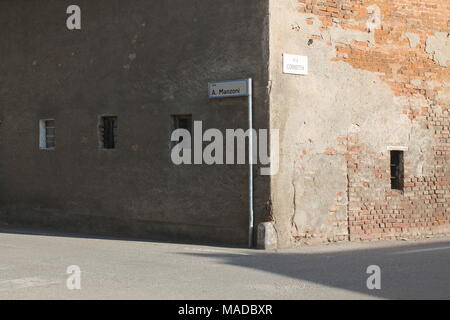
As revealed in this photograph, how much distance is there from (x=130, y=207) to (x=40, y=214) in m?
3.45

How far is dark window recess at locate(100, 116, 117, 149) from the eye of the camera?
15023 millimetres

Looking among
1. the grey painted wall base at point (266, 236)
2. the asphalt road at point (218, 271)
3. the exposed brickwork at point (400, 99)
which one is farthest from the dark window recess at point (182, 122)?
the exposed brickwork at point (400, 99)

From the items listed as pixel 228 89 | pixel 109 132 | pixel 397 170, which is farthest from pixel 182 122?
pixel 397 170

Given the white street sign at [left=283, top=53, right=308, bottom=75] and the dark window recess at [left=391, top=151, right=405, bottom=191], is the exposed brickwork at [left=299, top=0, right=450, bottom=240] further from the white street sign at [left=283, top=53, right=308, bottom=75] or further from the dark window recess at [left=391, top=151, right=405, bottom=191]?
the white street sign at [left=283, top=53, right=308, bottom=75]

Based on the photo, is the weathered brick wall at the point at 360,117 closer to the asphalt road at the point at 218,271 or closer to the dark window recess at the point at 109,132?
the asphalt road at the point at 218,271

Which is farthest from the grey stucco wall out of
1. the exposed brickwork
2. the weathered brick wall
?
the exposed brickwork

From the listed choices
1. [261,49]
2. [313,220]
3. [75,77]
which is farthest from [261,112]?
[75,77]

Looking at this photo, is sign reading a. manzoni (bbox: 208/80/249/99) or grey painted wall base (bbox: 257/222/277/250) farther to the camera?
sign reading a. manzoni (bbox: 208/80/249/99)

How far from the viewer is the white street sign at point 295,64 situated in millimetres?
12359

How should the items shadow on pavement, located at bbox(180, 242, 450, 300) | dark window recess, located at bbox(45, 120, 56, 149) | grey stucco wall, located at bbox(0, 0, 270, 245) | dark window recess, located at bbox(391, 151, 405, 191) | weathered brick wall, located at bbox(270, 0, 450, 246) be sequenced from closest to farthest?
1. shadow on pavement, located at bbox(180, 242, 450, 300)
2. weathered brick wall, located at bbox(270, 0, 450, 246)
3. grey stucco wall, located at bbox(0, 0, 270, 245)
4. dark window recess, located at bbox(391, 151, 405, 191)
5. dark window recess, located at bbox(45, 120, 56, 149)

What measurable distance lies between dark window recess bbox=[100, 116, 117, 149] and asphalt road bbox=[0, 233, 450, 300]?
284 cm

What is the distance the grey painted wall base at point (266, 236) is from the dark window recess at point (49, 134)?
690 centimetres
